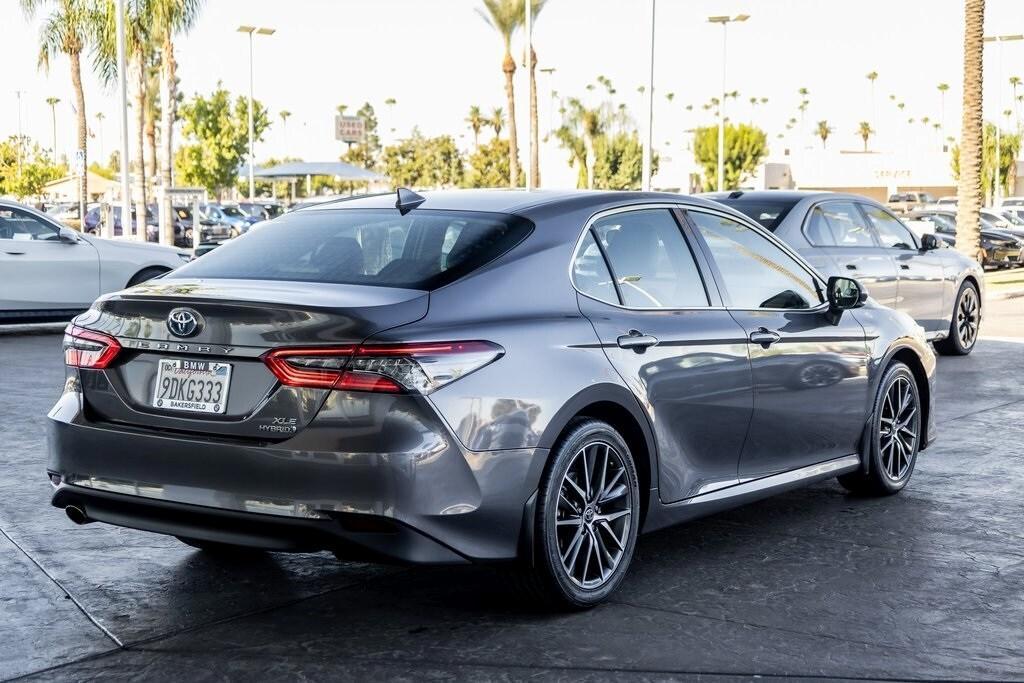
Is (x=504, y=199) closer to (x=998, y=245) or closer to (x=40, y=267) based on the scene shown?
(x=40, y=267)

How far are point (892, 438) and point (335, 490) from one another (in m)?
3.68

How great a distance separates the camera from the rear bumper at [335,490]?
4.32 m

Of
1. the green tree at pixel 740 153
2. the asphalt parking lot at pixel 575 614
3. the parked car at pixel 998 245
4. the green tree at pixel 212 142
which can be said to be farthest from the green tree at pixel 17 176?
the asphalt parking lot at pixel 575 614

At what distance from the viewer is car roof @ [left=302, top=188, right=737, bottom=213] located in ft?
17.6

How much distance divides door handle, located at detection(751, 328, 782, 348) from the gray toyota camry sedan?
0.02 metres

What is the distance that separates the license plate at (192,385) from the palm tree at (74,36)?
34048 millimetres

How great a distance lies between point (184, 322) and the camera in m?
4.56

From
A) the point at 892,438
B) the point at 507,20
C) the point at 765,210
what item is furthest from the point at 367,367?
the point at 507,20

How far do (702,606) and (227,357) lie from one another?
1961 mm

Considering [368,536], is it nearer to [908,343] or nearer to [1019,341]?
[908,343]

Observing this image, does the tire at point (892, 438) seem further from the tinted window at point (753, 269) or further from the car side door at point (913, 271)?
the car side door at point (913, 271)

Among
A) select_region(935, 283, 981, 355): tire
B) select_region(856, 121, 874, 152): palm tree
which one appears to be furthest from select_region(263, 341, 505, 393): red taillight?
select_region(856, 121, 874, 152): palm tree

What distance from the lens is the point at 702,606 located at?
5.09 meters

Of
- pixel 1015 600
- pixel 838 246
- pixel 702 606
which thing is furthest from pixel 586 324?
pixel 838 246
